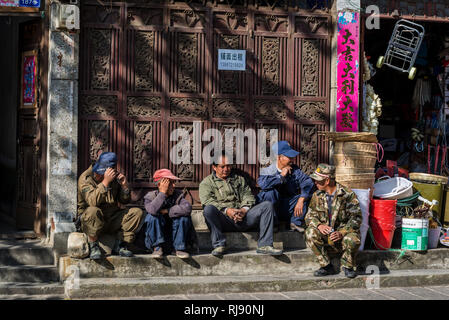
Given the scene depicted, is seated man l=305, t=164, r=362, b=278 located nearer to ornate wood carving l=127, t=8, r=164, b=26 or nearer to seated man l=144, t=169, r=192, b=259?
seated man l=144, t=169, r=192, b=259

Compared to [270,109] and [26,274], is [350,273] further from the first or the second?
[26,274]

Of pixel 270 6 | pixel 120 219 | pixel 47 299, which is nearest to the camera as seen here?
pixel 47 299

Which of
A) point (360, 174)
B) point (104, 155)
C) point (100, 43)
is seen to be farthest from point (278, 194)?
point (100, 43)

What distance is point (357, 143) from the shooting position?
29.7 feet

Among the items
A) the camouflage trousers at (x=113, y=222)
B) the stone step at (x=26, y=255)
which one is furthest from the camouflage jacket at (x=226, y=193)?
the stone step at (x=26, y=255)

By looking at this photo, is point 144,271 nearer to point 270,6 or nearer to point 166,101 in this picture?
point 166,101

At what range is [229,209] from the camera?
8.41 m

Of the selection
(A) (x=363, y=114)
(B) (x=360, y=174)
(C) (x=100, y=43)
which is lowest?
(B) (x=360, y=174)

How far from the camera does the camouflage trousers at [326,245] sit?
8000 mm

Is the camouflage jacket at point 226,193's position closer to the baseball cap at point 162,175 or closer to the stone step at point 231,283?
the baseball cap at point 162,175

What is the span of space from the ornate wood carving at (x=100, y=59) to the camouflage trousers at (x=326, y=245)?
3376 millimetres

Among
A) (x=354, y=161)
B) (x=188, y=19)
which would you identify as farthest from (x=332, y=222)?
(x=188, y=19)

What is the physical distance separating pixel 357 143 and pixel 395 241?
146 centimetres

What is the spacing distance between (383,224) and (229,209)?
2.08 metres
